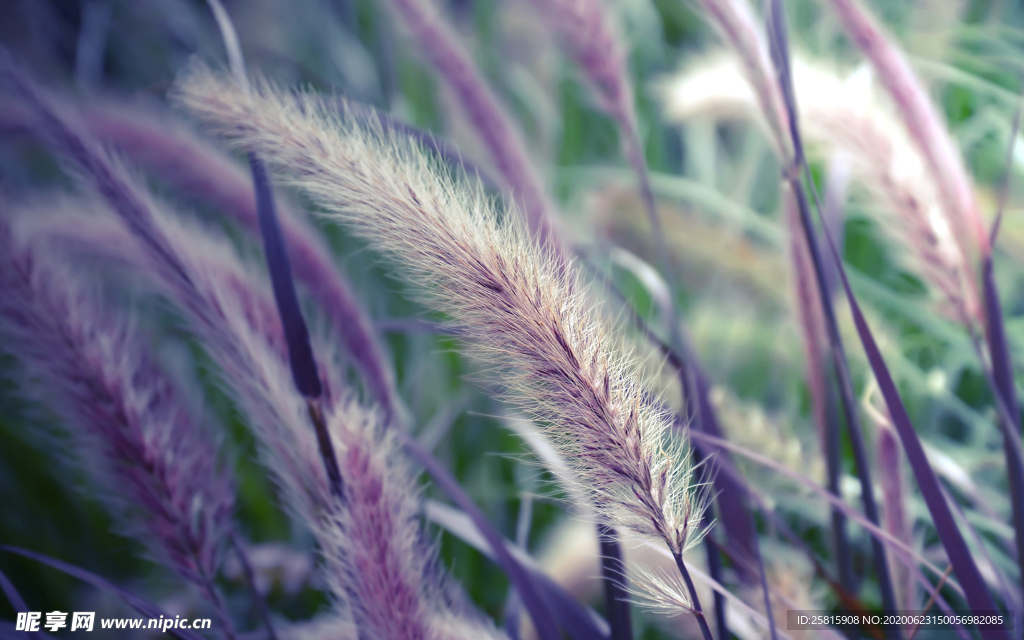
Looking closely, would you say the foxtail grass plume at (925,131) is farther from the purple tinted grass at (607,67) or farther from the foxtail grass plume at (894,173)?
the purple tinted grass at (607,67)

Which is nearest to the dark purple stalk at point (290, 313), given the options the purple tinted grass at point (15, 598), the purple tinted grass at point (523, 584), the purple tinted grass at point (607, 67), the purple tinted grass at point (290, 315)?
the purple tinted grass at point (290, 315)

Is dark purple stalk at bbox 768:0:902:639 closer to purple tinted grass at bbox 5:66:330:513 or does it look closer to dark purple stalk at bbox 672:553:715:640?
dark purple stalk at bbox 672:553:715:640

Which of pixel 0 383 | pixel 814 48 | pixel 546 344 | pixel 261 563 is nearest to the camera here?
pixel 546 344

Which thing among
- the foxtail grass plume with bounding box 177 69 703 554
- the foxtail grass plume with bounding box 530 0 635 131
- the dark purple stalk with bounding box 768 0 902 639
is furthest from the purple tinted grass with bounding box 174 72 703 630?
the foxtail grass plume with bounding box 530 0 635 131

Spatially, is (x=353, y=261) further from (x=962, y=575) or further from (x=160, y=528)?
(x=962, y=575)

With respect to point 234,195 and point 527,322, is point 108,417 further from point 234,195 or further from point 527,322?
point 527,322

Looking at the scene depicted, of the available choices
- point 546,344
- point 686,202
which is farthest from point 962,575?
point 686,202

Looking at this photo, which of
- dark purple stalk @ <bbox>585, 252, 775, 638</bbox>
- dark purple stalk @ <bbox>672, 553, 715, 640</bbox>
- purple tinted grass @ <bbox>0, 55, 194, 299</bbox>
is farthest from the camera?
dark purple stalk @ <bbox>585, 252, 775, 638</bbox>
